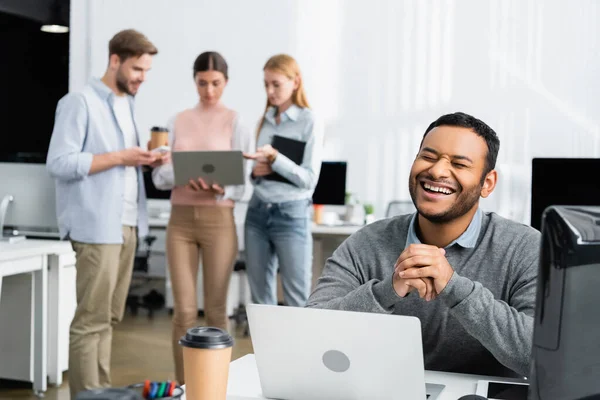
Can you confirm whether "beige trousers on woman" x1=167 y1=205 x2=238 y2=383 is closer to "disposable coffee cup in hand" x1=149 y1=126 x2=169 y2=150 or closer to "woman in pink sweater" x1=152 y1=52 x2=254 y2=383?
"woman in pink sweater" x1=152 y1=52 x2=254 y2=383

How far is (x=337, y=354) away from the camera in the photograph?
3.97 feet

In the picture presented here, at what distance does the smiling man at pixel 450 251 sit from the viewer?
1609 mm

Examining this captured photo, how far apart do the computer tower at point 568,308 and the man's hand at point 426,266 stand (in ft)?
1.58

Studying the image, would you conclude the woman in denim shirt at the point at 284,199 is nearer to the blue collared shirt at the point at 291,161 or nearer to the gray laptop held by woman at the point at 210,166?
the blue collared shirt at the point at 291,161

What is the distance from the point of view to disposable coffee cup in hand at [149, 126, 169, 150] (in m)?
3.36

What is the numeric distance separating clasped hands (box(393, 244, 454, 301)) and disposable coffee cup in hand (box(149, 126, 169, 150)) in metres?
2.12

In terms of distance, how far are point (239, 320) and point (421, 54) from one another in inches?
102

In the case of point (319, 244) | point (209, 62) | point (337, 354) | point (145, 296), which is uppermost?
point (209, 62)

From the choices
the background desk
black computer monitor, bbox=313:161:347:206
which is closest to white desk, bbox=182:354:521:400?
the background desk

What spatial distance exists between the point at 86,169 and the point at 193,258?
0.67 metres

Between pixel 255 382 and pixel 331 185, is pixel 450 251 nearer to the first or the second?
pixel 255 382

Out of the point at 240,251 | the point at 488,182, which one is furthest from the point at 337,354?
the point at 240,251

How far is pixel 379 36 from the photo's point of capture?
629cm

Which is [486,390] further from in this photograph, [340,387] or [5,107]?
[5,107]
